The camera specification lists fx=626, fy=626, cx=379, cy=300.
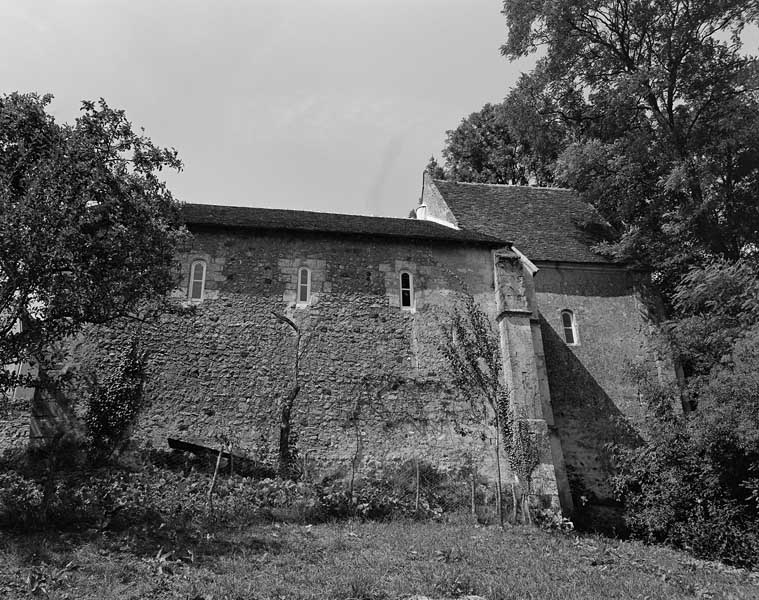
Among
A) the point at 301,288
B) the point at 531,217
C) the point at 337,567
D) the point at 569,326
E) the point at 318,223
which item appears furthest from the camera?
the point at 531,217

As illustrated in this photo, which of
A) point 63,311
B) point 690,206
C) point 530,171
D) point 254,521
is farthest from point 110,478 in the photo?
point 530,171

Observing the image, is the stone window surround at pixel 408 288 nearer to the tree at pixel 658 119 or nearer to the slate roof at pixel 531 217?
the slate roof at pixel 531 217

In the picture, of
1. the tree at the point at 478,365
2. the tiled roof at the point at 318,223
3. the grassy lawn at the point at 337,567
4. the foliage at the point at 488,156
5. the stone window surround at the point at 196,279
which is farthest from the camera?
the foliage at the point at 488,156

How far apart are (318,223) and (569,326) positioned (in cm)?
782

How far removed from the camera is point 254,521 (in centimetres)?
1162

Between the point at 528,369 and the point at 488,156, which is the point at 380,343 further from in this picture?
the point at 488,156

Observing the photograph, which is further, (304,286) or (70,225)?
(304,286)

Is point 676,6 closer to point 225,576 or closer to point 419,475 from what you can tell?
point 419,475

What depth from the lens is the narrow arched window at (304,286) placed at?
52.7ft

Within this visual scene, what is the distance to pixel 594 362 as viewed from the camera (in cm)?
1770

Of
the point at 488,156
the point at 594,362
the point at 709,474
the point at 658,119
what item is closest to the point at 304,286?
the point at 594,362

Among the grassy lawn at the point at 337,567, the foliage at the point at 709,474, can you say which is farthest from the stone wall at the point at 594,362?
the grassy lawn at the point at 337,567

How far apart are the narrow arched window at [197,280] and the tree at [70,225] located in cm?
477

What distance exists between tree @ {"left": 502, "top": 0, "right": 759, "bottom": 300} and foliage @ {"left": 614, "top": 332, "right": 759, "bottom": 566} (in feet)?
16.5
